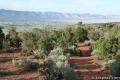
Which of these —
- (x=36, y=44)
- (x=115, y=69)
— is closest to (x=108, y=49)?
(x=115, y=69)

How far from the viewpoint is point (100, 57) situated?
99.3 ft

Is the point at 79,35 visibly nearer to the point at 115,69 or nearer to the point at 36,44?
the point at 36,44

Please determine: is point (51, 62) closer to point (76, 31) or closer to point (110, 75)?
point (110, 75)

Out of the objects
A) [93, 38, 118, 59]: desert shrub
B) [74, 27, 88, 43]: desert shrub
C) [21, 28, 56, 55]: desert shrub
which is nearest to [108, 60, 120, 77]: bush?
[93, 38, 118, 59]: desert shrub

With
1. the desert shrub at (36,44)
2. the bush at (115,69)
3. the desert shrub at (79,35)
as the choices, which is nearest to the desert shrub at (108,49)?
the bush at (115,69)

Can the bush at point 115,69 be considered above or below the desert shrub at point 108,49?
below

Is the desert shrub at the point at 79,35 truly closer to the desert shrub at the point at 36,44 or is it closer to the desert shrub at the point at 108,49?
the desert shrub at the point at 36,44

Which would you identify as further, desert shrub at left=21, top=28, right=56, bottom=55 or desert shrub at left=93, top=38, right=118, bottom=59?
desert shrub at left=21, top=28, right=56, bottom=55

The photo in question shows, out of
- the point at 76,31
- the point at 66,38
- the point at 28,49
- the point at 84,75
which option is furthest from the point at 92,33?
the point at 84,75

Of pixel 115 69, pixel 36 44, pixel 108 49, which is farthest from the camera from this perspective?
pixel 36 44

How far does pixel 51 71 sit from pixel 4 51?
17967 mm

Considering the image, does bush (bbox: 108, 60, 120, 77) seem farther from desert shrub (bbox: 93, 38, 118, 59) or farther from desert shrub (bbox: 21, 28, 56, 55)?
desert shrub (bbox: 21, 28, 56, 55)

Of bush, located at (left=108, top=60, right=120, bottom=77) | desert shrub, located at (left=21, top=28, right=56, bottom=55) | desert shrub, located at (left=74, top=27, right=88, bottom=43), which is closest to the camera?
bush, located at (left=108, top=60, right=120, bottom=77)

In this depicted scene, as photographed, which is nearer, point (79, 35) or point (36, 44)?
point (36, 44)
